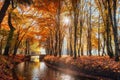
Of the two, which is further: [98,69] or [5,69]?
[98,69]

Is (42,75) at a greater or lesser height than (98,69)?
lesser

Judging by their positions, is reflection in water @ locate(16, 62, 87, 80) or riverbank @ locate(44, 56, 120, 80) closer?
riverbank @ locate(44, 56, 120, 80)

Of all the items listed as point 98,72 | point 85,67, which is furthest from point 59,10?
point 98,72

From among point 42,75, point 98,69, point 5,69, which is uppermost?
point 5,69

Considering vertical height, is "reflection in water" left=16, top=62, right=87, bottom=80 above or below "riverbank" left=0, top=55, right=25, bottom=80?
below

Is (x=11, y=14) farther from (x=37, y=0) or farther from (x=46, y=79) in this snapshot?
(x=46, y=79)

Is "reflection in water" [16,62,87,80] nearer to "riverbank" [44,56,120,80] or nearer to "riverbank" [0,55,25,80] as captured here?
"riverbank" [0,55,25,80]

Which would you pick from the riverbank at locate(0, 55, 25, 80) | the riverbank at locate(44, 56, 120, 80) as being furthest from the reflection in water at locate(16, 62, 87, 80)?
the riverbank at locate(44, 56, 120, 80)

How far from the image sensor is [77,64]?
1017 inches

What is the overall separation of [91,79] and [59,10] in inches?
728

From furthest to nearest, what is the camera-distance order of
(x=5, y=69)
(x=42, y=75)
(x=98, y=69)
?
(x=42, y=75) < (x=98, y=69) < (x=5, y=69)

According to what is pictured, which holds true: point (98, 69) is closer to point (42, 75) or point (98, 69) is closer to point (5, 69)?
point (42, 75)

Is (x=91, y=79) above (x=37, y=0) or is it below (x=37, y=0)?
below

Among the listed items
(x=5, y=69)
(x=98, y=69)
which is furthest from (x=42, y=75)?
(x=98, y=69)
